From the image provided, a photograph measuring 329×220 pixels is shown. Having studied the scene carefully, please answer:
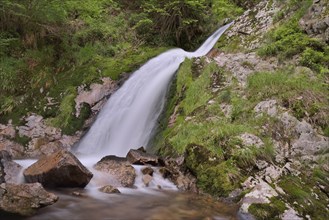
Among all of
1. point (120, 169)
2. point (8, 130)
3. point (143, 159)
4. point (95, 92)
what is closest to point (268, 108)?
point (143, 159)

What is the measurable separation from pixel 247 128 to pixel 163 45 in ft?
23.9

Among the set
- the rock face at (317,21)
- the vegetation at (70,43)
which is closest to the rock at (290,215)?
the rock face at (317,21)

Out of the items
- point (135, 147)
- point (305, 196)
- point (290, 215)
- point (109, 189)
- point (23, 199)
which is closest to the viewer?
point (23, 199)

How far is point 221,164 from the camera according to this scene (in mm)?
6320

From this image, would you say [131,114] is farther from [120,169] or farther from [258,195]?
[258,195]

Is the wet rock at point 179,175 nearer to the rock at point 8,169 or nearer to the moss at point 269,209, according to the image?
the moss at point 269,209

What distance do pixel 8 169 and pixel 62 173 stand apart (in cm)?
114

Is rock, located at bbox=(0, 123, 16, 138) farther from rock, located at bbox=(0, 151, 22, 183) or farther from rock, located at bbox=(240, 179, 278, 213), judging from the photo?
rock, located at bbox=(240, 179, 278, 213)

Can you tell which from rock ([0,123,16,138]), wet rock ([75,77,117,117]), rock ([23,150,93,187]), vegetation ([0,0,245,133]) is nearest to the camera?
rock ([23,150,93,187])

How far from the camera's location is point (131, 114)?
32.5ft

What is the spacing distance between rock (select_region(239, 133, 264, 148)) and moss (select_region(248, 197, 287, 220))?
1.40 meters

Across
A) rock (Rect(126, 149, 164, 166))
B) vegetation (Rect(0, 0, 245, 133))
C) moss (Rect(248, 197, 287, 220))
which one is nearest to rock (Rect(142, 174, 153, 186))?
rock (Rect(126, 149, 164, 166))

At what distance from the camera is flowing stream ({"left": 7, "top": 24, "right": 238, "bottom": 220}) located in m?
5.23

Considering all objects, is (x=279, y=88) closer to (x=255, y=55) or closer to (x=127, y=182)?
(x=255, y=55)
